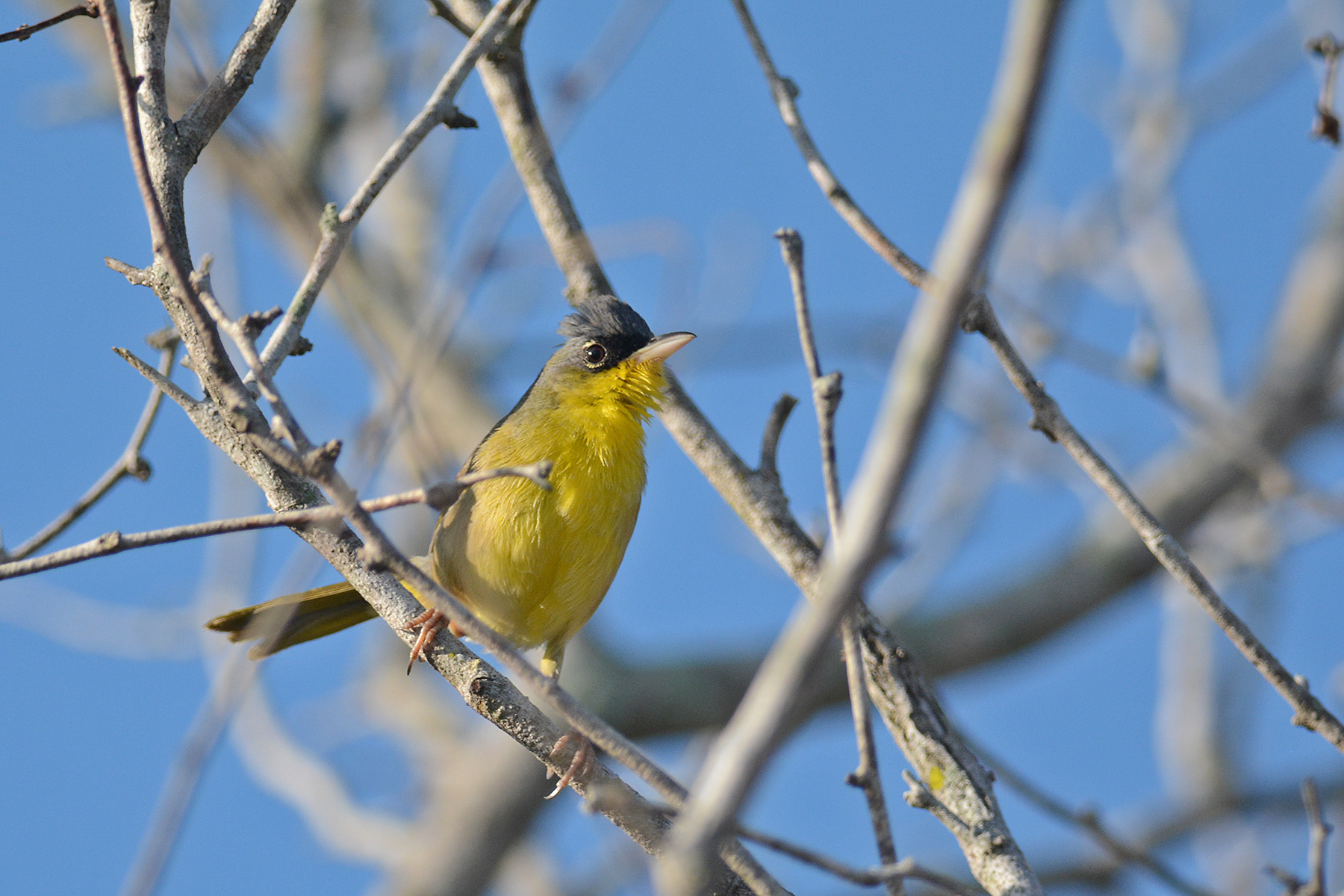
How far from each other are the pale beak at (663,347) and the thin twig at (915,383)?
3.39 metres

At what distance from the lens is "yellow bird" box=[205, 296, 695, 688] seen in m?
4.29

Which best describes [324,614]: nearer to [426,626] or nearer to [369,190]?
[426,626]

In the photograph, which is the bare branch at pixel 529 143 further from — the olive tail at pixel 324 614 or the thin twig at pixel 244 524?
the thin twig at pixel 244 524

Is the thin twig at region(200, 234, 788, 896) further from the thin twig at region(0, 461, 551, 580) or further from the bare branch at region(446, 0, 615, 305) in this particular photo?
the bare branch at region(446, 0, 615, 305)

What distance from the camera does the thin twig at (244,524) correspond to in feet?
6.72

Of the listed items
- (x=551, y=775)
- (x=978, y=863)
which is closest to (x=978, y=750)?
(x=978, y=863)

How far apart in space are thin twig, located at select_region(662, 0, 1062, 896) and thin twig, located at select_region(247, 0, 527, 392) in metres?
1.68

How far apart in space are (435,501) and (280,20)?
1605mm

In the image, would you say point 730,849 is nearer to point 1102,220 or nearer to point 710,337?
→ point 710,337

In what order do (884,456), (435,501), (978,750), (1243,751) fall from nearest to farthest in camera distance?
(884,456) < (435,501) < (978,750) < (1243,751)

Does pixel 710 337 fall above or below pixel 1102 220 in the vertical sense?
below

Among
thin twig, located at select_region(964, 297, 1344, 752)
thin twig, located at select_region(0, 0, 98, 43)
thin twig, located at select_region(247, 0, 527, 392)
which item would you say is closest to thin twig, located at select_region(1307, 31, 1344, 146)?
thin twig, located at select_region(964, 297, 1344, 752)

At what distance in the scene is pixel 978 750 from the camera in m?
3.29

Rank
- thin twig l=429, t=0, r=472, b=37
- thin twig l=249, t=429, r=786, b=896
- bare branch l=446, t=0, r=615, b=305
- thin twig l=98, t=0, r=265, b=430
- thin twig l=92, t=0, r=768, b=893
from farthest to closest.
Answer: bare branch l=446, t=0, r=615, b=305 → thin twig l=429, t=0, r=472, b=37 → thin twig l=98, t=0, r=265, b=430 → thin twig l=92, t=0, r=768, b=893 → thin twig l=249, t=429, r=786, b=896
